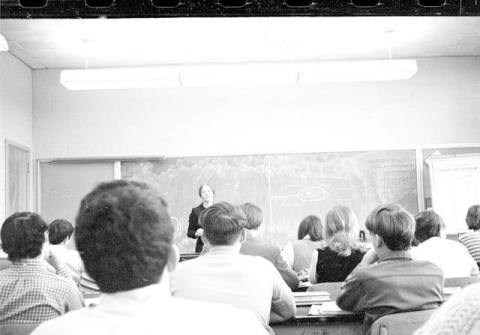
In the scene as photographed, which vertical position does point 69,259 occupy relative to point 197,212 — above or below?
below

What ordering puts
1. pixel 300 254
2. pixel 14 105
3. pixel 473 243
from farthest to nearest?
pixel 14 105
pixel 473 243
pixel 300 254

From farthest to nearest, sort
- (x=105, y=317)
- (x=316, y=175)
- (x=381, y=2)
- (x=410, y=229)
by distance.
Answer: (x=316, y=175) → (x=410, y=229) → (x=381, y=2) → (x=105, y=317)

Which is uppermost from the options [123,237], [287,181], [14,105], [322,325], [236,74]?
[236,74]

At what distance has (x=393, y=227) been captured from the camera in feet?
8.24

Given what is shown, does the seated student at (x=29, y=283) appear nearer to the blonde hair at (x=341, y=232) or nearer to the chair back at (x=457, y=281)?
the chair back at (x=457, y=281)

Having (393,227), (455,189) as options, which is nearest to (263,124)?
(455,189)

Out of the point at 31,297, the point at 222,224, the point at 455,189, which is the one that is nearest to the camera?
the point at 31,297

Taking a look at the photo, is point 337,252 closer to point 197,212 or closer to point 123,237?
point 197,212

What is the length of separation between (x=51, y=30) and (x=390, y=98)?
141 inches

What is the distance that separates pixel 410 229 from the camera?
8.33 feet

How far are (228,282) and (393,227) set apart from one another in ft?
2.34

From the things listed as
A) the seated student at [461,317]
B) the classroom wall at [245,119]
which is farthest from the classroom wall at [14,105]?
the seated student at [461,317]

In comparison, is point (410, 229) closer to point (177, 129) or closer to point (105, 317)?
point (105, 317)

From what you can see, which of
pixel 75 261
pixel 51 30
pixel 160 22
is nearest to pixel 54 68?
pixel 51 30
